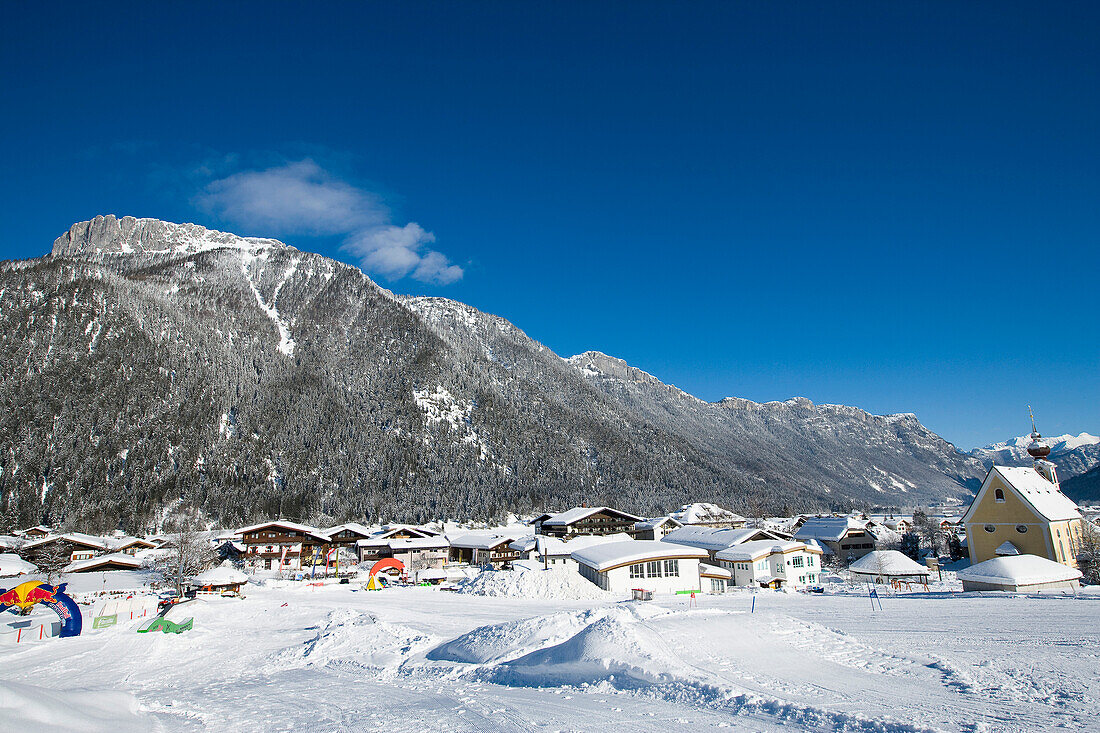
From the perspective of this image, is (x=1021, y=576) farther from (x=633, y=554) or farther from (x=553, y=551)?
(x=553, y=551)

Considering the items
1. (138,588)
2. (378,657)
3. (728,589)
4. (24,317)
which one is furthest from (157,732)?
(24,317)

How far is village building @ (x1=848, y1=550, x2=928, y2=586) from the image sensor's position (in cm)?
4100

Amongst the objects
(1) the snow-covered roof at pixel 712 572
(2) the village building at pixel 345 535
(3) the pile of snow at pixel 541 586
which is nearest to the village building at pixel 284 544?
(2) the village building at pixel 345 535

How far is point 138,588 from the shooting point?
167ft

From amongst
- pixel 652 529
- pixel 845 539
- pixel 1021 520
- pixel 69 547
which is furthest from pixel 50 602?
pixel 845 539

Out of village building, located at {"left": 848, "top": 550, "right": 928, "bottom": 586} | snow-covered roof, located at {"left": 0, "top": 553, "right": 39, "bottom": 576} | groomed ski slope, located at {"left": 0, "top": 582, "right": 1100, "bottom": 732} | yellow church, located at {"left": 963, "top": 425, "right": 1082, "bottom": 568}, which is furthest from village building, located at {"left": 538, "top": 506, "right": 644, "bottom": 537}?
snow-covered roof, located at {"left": 0, "top": 553, "right": 39, "bottom": 576}

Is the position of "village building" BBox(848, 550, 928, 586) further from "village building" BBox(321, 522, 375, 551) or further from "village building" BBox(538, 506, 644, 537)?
"village building" BBox(321, 522, 375, 551)

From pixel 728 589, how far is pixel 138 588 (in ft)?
172

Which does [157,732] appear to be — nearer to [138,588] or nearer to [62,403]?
[138,588]

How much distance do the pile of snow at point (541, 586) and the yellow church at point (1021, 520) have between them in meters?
29.9

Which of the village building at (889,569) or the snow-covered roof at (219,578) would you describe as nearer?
the village building at (889,569)

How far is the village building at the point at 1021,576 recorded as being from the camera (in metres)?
30.0

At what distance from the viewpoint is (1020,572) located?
30.5 m

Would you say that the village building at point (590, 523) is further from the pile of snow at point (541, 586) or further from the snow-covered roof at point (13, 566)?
the snow-covered roof at point (13, 566)
